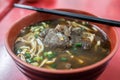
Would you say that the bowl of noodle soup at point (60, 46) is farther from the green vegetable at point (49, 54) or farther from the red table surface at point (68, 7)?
the red table surface at point (68, 7)

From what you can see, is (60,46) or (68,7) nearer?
(60,46)

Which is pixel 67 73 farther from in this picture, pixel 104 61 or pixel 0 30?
pixel 0 30

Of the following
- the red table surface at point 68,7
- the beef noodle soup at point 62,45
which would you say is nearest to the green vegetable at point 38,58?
the beef noodle soup at point 62,45

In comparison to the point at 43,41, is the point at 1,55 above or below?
below

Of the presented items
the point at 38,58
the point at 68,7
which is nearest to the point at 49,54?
the point at 38,58

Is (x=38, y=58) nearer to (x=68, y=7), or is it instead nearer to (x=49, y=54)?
(x=49, y=54)

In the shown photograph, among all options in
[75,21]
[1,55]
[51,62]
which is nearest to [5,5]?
[1,55]

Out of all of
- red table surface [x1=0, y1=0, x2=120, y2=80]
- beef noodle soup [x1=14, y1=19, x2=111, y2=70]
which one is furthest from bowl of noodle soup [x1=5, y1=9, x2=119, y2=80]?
red table surface [x1=0, y1=0, x2=120, y2=80]
